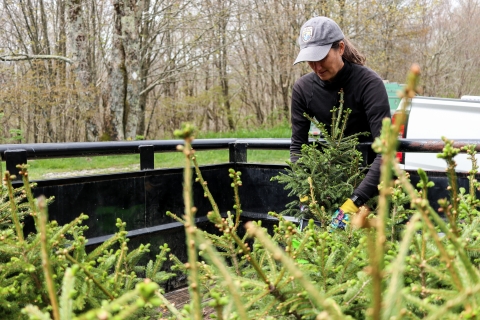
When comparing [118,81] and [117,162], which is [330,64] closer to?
[117,162]

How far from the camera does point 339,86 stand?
300 centimetres

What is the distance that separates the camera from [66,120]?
18516 millimetres

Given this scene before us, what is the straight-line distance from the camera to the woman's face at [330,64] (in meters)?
2.93

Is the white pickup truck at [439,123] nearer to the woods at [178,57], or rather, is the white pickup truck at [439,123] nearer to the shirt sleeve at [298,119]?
the shirt sleeve at [298,119]

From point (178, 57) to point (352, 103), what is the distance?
14.8 meters

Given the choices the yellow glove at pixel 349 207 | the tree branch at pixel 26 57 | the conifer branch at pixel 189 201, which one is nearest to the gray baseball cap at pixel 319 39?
the yellow glove at pixel 349 207

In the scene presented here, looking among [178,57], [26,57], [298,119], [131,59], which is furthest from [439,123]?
[178,57]

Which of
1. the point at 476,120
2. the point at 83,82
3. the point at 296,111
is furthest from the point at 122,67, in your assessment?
the point at 296,111

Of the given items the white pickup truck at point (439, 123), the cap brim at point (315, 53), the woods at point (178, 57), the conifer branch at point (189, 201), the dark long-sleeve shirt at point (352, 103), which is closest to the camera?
the conifer branch at point (189, 201)

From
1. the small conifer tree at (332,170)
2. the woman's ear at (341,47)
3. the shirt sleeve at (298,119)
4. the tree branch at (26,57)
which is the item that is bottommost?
the small conifer tree at (332,170)

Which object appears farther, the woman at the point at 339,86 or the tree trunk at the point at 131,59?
the tree trunk at the point at 131,59

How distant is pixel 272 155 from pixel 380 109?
30.1 feet

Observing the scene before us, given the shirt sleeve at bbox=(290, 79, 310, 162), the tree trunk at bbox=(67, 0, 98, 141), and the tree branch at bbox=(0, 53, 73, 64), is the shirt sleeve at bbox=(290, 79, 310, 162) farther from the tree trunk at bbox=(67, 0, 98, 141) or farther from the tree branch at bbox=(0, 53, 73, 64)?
the tree trunk at bbox=(67, 0, 98, 141)

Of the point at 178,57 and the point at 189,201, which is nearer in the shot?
the point at 189,201
